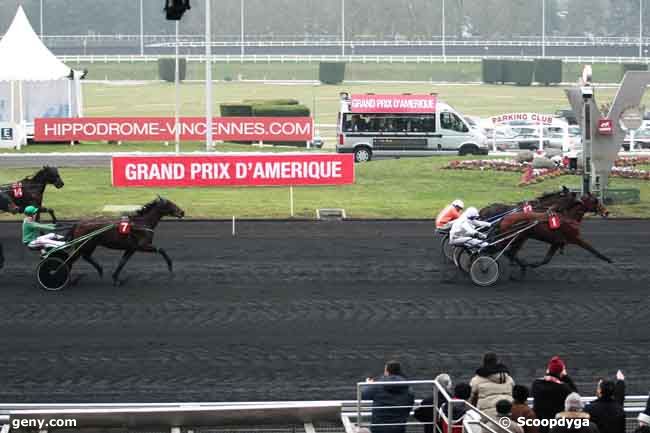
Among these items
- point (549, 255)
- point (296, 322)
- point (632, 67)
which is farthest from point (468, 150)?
point (632, 67)

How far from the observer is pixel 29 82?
4034cm

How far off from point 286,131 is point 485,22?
2852 inches

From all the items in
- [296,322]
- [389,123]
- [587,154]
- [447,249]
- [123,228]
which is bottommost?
[296,322]

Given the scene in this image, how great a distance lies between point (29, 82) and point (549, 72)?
134 feet

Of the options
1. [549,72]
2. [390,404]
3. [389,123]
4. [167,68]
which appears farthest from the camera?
[167,68]

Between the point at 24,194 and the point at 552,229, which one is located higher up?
the point at 24,194

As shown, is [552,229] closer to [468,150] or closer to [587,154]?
[587,154]

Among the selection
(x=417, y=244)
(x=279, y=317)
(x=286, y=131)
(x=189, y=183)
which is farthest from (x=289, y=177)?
(x=286, y=131)

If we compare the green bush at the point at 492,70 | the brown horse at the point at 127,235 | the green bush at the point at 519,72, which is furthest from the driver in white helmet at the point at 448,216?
the green bush at the point at 492,70

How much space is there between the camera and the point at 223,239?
21484 millimetres

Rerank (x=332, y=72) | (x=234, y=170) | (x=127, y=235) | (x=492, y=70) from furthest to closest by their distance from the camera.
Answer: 1. (x=492, y=70)
2. (x=332, y=72)
3. (x=234, y=170)
4. (x=127, y=235)

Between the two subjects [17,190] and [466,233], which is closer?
[466,233]

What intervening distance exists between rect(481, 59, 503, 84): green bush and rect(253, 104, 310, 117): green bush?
31996mm

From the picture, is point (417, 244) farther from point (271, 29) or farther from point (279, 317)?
point (271, 29)
